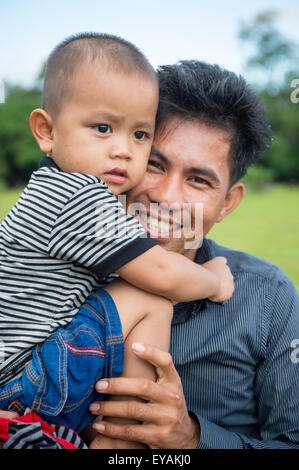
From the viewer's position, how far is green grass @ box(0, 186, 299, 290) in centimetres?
1120

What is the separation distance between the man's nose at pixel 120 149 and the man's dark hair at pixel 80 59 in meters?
0.26

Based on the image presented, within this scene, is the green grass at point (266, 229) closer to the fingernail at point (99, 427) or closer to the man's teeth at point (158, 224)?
the man's teeth at point (158, 224)

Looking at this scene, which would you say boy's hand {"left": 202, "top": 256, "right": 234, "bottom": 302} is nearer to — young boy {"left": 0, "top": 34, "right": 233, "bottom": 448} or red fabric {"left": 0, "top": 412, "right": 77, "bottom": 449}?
young boy {"left": 0, "top": 34, "right": 233, "bottom": 448}

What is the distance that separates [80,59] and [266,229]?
13453 millimetres

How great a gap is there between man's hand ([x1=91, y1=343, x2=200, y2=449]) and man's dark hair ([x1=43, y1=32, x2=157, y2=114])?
3.47ft

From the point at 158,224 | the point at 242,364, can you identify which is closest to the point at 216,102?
the point at 158,224

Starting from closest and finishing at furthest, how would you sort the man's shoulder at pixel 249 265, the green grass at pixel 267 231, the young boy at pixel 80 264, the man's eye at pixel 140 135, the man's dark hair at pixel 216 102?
the young boy at pixel 80 264, the man's eye at pixel 140 135, the man's dark hair at pixel 216 102, the man's shoulder at pixel 249 265, the green grass at pixel 267 231

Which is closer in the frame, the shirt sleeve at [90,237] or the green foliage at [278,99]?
the shirt sleeve at [90,237]

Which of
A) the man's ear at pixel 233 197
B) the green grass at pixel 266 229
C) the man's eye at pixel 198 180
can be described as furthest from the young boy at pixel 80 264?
the green grass at pixel 266 229

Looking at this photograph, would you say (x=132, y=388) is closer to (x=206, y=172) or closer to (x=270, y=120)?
(x=206, y=172)

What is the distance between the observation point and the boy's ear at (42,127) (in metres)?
1.91

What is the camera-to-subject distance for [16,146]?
23.7 meters

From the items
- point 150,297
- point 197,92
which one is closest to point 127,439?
point 150,297
